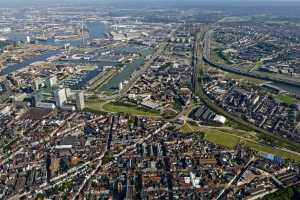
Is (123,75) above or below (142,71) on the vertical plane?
below

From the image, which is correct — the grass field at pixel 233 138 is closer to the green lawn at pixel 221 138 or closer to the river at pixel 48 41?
the green lawn at pixel 221 138

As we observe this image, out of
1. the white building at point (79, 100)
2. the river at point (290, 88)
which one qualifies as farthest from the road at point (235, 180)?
the river at point (290, 88)

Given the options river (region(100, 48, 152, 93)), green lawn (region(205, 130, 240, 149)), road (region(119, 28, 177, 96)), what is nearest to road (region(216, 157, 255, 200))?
green lawn (region(205, 130, 240, 149))

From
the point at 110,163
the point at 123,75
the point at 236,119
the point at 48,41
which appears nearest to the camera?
the point at 110,163

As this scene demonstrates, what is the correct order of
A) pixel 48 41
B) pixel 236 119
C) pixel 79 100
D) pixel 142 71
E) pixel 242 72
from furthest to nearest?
1. pixel 48 41
2. pixel 142 71
3. pixel 242 72
4. pixel 79 100
5. pixel 236 119

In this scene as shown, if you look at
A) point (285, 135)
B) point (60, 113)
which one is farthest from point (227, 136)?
point (60, 113)

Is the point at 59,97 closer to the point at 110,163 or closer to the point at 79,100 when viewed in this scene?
the point at 79,100

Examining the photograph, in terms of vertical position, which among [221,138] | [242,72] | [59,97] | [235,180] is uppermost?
[59,97]

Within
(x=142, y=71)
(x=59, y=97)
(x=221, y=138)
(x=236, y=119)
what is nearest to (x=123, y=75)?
A: (x=142, y=71)

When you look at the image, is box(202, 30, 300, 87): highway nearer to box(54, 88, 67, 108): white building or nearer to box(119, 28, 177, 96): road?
box(119, 28, 177, 96): road
